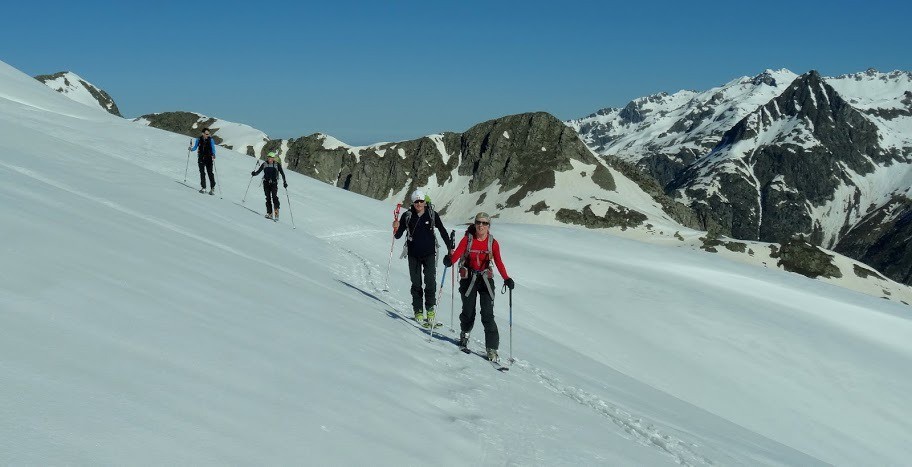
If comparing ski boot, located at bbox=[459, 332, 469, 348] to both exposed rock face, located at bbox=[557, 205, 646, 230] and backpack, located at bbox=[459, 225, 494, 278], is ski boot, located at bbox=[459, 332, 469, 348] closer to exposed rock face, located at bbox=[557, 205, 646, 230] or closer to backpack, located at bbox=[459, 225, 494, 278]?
backpack, located at bbox=[459, 225, 494, 278]

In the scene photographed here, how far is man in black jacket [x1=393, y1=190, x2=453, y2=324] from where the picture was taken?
13148 millimetres

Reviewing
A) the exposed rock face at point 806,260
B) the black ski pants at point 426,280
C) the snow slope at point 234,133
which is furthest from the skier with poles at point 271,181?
the snow slope at point 234,133

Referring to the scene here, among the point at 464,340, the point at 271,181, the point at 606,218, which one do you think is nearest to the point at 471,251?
the point at 464,340

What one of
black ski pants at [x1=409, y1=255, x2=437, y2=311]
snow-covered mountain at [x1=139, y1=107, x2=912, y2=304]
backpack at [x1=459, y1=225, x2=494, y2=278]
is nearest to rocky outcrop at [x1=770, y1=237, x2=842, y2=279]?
snow-covered mountain at [x1=139, y1=107, x2=912, y2=304]

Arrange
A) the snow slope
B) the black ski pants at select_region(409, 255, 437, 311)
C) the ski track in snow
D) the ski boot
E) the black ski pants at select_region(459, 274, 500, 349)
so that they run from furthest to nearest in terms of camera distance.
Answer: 1. the snow slope
2. the black ski pants at select_region(409, 255, 437, 311)
3. the ski boot
4. the black ski pants at select_region(459, 274, 500, 349)
5. the ski track in snow

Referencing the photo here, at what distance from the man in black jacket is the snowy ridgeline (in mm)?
827

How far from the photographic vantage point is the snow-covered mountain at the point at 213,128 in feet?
585

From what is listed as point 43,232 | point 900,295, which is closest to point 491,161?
point 900,295

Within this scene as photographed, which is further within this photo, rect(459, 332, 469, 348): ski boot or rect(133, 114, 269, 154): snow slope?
rect(133, 114, 269, 154): snow slope

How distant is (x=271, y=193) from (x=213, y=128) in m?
180

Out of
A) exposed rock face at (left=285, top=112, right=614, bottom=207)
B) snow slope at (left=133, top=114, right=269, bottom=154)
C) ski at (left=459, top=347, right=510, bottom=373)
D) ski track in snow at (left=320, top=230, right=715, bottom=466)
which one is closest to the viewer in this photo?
ski track in snow at (left=320, top=230, right=715, bottom=466)

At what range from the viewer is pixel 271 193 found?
947 inches

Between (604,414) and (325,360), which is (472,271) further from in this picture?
(325,360)

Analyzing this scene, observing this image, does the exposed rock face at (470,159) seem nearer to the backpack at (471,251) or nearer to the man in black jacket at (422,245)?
the man in black jacket at (422,245)
